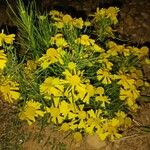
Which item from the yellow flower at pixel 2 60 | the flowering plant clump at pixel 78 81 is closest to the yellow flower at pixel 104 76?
the flowering plant clump at pixel 78 81

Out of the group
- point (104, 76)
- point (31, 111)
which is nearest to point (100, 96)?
point (104, 76)

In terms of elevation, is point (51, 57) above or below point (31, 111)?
above

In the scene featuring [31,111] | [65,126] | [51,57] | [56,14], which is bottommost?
[65,126]

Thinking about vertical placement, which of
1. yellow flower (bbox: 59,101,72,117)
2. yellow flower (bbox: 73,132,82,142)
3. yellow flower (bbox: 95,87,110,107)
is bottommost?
yellow flower (bbox: 73,132,82,142)

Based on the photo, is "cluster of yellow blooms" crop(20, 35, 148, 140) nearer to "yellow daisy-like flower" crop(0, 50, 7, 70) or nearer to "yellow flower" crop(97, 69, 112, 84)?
"yellow flower" crop(97, 69, 112, 84)

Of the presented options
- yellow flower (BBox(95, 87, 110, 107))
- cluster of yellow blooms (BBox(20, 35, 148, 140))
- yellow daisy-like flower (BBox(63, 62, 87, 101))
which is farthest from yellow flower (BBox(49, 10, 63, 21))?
yellow flower (BBox(95, 87, 110, 107))

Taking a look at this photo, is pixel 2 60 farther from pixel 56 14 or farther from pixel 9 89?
pixel 56 14

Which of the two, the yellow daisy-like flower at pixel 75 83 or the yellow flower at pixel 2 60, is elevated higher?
the yellow flower at pixel 2 60

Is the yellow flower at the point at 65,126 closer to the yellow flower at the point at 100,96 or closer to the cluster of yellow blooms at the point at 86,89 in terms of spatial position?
the cluster of yellow blooms at the point at 86,89
